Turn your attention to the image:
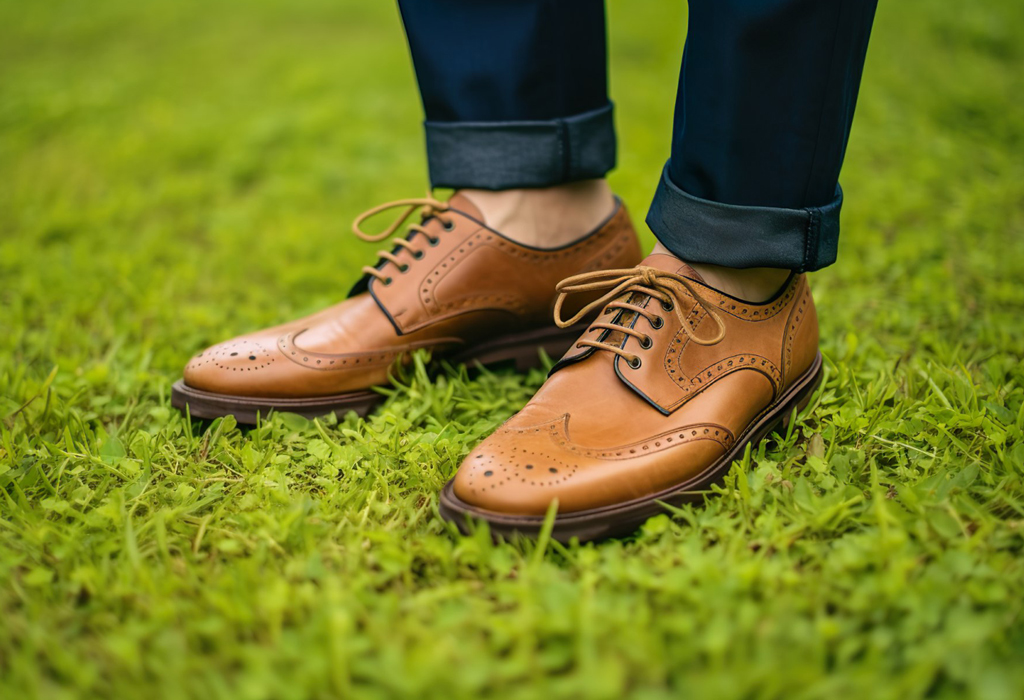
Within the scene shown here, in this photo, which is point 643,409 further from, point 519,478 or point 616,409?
point 519,478

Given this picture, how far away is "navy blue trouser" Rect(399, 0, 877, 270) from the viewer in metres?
1.12

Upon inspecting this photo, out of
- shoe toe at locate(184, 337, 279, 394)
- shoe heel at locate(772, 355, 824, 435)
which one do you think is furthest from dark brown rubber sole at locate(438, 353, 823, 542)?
shoe toe at locate(184, 337, 279, 394)

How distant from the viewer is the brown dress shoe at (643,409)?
3.57 feet

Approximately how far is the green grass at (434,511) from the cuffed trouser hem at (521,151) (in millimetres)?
459

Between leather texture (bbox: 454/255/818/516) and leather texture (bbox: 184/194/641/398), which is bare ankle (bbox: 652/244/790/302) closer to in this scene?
leather texture (bbox: 454/255/818/516)

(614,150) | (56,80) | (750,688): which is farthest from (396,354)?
(56,80)

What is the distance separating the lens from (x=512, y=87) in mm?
1528

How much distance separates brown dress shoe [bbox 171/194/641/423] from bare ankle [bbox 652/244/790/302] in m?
0.38

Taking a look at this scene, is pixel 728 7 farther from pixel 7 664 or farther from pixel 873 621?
pixel 7 664

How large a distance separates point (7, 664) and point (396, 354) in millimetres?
856

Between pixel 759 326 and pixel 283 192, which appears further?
pixel 283 192

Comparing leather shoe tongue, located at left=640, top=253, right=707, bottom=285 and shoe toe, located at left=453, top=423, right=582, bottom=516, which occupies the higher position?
leather shoe tongue, located at left=640, top=253, right=707, bottom=285

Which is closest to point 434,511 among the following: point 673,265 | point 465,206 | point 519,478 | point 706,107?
point 519,478

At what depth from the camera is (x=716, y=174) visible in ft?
3.97
